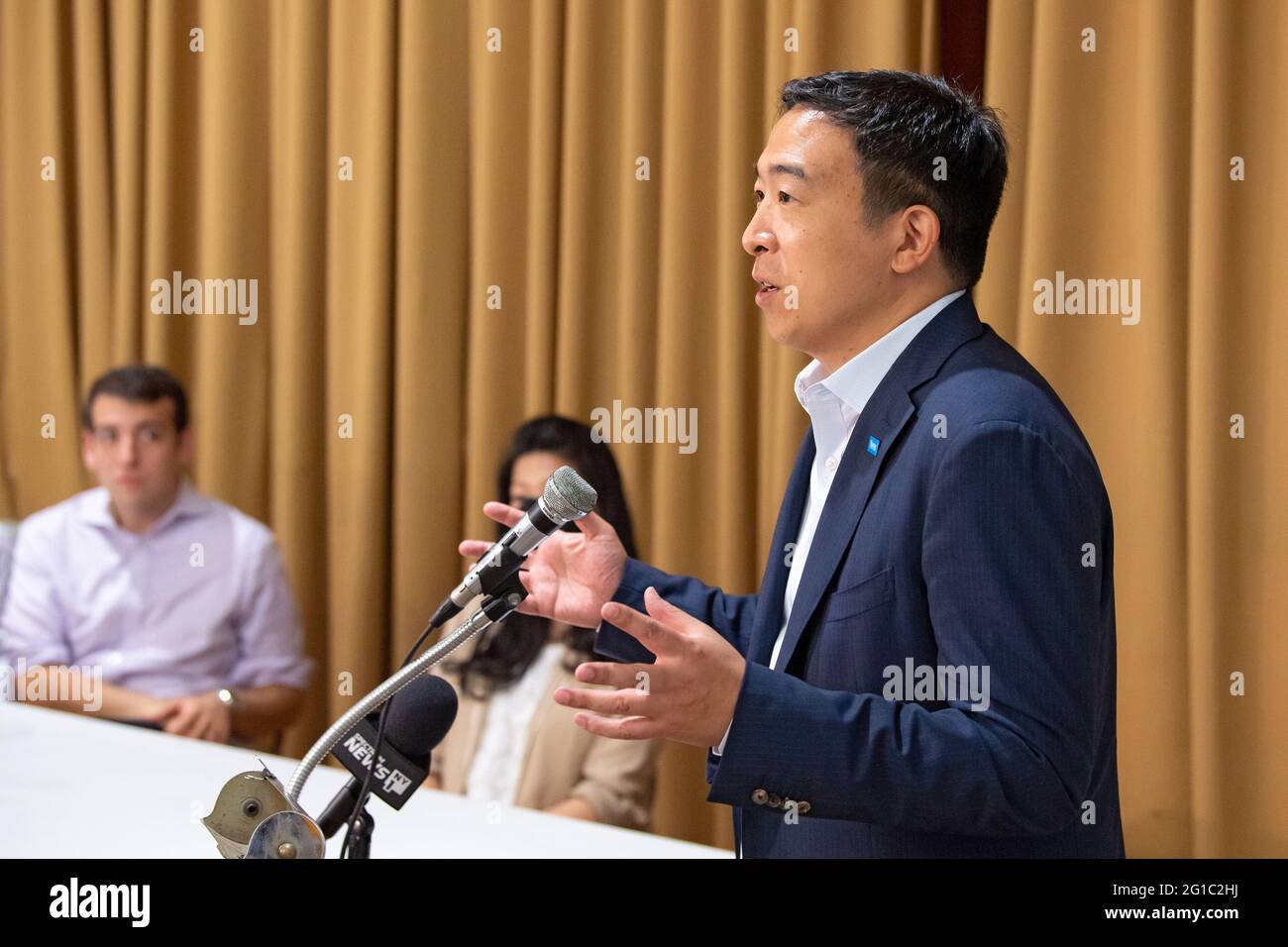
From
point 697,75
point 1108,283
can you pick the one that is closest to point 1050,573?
point 1108,283

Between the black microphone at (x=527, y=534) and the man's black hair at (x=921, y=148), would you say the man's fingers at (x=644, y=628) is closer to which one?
the black microphone at (x=527, y=534)

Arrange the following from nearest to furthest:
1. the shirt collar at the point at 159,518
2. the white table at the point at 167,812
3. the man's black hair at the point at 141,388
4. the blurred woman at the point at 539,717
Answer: the white table at the point at 167,812 → the blurred woman at the point at 539,717 → the man's black hair at the point at 141,388 → the shirt collar at the point at 159,518

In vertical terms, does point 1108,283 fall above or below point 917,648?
above

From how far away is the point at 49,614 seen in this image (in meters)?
3.19

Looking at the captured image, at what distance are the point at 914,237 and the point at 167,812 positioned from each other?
1269 millimetres

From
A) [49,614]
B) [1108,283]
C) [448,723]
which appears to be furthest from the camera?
[49,614]

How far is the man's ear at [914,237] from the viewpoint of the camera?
137 centimetres

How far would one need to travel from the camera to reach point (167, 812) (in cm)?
184

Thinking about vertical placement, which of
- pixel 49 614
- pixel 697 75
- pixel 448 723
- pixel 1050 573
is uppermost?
pixel 697 75

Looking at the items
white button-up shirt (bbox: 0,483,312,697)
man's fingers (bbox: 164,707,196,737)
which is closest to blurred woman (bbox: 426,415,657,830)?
man's fingers (bbox: 164,707,196,737)

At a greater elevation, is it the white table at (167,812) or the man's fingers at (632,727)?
the man's fingers at (632,727)

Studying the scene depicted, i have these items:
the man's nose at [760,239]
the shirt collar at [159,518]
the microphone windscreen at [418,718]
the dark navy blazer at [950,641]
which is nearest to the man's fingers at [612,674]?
the dark navy blazer at [950,641]

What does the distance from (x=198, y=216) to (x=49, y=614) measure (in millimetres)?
1135
